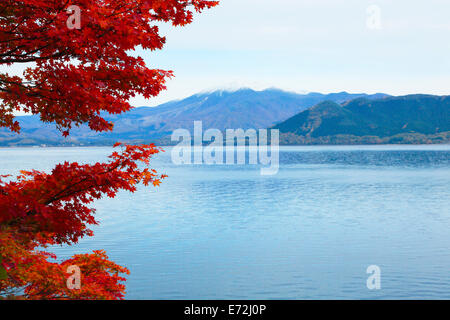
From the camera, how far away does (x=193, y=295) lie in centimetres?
3059

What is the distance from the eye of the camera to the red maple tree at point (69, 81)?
12.0 meters

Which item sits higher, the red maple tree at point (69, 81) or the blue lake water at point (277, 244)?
the red maple tree at point (69, 81)

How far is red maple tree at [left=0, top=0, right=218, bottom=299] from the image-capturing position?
39.5 feet

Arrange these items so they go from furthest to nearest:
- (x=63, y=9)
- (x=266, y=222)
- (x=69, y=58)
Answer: (x=266, y=222) → (x=69, y=58) → (x=63, y=9)

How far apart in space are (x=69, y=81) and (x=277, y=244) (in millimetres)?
36273

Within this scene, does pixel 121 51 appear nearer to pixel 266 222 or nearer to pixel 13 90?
pixel 13 90

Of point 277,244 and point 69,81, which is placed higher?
point 69,81

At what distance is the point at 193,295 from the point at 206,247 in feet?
48.3

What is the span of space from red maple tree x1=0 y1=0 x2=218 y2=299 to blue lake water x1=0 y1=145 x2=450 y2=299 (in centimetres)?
1772

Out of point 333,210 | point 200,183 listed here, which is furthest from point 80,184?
point 200,183

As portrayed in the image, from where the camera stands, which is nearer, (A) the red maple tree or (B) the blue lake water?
(A) the red maple tree

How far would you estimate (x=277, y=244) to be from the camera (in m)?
46.3

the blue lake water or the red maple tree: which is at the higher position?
the red maple tree

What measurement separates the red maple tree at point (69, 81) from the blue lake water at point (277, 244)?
58.1 ft
